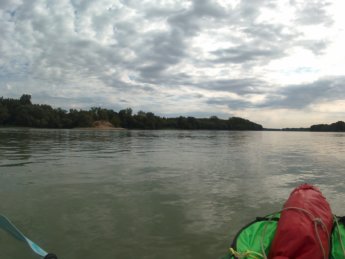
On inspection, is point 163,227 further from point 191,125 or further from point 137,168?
point 191,125

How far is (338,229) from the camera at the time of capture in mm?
4922

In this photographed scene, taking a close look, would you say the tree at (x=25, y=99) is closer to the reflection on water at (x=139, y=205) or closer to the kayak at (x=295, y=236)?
the reflection on water at (x=139, y=205)

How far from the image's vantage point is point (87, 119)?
518 feet

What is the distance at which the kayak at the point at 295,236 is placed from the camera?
4062 mm

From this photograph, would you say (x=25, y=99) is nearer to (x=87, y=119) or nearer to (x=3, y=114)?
(x=3, y=114)

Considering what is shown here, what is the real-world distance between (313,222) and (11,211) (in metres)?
6.80

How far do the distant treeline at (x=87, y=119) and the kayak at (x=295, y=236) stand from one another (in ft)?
472

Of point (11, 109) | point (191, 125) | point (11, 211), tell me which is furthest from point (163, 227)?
point (191, 125)

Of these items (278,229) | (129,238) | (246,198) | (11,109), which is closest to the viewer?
(278,229)

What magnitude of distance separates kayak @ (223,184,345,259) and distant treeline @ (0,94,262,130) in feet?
472

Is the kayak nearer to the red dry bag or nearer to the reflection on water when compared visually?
the red dry bag

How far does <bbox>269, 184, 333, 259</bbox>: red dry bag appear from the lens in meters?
4.02

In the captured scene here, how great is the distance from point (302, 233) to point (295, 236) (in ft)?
0.35

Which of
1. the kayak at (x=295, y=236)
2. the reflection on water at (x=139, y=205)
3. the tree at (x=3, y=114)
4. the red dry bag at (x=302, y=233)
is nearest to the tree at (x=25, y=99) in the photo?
the tree at (x=3, y=114)
